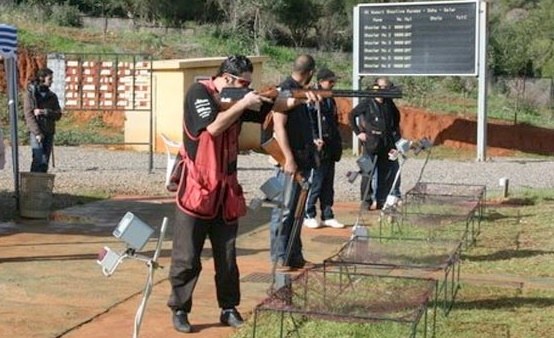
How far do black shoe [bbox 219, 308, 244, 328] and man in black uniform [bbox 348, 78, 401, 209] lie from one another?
5.60 metres

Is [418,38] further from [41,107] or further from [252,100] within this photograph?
[252,100]

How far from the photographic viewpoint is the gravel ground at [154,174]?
14477 mm

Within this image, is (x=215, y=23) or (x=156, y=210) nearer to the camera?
(x=156, y=210)

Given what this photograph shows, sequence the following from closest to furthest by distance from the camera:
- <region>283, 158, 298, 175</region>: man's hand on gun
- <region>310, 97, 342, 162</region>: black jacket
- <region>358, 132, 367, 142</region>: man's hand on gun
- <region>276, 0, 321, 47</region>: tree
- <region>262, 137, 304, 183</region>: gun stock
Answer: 1. <region>283, 158, 298, 175</region>: man's hand on gun
2. <region>262, 137, 304, 183</region>: gun stock
3. <region>310, 97, 342, 162</region>: black jacket
4. <region>358, 132, 367, 142</region>: man's hand on gun
5. <region>276, 0, 321, 47</region>: tree

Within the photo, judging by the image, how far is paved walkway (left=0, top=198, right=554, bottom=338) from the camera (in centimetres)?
Answer: 658

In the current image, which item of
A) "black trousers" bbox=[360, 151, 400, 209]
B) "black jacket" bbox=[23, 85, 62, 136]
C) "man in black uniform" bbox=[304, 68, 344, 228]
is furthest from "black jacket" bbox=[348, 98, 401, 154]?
"black jacket" bbox=[23, 85, 62, 136]

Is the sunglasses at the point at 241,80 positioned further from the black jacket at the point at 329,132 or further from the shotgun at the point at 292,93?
the black jacket at the point at 329,132

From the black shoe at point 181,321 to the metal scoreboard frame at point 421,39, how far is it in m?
15.9

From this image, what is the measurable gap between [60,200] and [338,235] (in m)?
4.08

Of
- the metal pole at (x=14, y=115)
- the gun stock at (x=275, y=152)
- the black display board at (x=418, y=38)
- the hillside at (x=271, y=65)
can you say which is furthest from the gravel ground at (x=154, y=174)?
the gun stock at (x=275, y=152)

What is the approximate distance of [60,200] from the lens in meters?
13.1

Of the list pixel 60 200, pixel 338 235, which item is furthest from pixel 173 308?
pixel 60 200

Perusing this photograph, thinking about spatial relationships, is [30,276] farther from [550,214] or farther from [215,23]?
[215,23]

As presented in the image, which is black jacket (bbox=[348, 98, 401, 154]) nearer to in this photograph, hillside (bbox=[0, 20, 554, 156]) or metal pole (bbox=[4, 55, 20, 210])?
metal pole (bbox=[4, 55, 20, 210])
